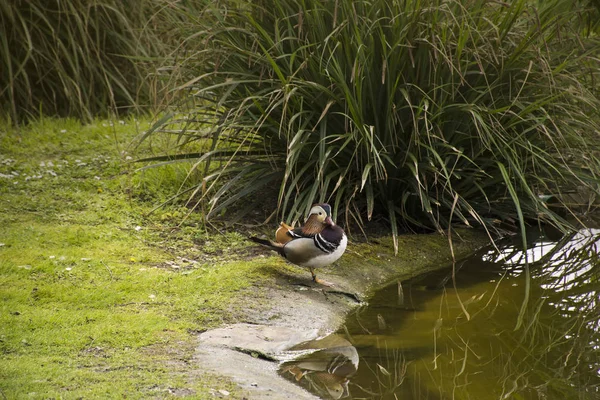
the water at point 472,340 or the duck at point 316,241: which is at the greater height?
the duck at point 316,241

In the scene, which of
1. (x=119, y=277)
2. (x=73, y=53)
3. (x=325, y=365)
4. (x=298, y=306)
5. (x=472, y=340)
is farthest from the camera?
(x=73, y=53)

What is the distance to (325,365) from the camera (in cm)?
384

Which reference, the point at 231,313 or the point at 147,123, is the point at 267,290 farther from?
the point at 147,123

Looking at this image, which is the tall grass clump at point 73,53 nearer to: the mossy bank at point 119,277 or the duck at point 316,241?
the mossy bank at point 119,277

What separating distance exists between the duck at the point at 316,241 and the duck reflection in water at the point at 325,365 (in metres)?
0.53

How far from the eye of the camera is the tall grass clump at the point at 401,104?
5.20 meters

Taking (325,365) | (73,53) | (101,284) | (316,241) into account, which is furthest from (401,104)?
(73,53)

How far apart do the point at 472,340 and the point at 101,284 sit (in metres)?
2.13

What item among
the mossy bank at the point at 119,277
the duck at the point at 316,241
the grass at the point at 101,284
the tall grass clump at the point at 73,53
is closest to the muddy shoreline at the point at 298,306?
the mossy bank at the point at 119,277

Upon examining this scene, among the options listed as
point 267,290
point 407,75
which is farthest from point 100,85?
point 267,290

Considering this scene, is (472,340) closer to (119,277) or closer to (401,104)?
(401,104)

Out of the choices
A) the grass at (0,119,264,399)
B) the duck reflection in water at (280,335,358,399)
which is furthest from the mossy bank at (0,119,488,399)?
the duck reflection in water at (280,335,358,399)

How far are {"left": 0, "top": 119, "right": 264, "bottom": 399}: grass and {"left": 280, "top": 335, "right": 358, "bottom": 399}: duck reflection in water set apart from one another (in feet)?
1.52

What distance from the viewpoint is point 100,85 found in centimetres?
895
